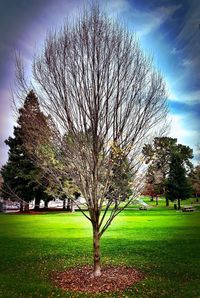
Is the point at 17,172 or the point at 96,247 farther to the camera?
the point at 17,172

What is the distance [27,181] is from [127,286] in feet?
110

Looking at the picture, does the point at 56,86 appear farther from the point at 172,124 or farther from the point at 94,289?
the point at 94,289

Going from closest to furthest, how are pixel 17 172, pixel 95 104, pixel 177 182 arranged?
1. pixel 95 104
2. pixel 17 172
3. pixel 177 182

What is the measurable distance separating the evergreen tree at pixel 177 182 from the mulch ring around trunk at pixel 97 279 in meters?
35.0

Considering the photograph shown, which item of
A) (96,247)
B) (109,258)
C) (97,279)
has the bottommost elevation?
(97,279)

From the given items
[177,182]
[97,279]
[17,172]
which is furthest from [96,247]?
[177,182]

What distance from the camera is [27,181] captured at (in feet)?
132

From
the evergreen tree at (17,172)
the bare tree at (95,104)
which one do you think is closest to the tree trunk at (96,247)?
the bare tree at (95,104)

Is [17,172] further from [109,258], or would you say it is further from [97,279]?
[97,279]

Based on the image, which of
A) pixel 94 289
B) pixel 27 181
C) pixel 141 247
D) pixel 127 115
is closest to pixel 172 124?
pixel 127 115

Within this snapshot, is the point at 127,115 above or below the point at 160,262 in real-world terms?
above

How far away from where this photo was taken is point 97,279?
8.77 meters

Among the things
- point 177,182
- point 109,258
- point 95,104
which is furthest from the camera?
point 177,182

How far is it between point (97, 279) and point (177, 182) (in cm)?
3766
